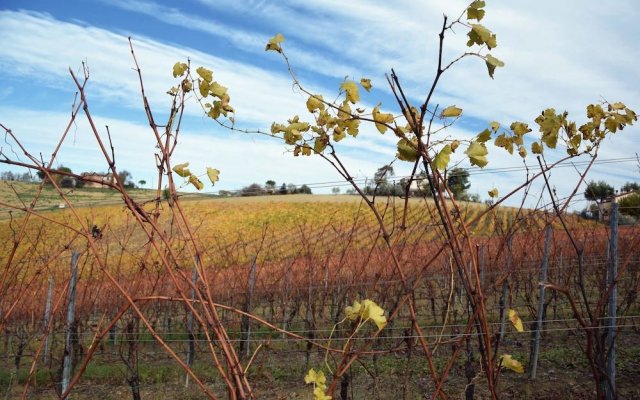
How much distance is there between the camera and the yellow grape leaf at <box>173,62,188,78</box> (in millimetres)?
1287

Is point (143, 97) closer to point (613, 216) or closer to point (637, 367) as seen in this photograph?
point (613, 216)

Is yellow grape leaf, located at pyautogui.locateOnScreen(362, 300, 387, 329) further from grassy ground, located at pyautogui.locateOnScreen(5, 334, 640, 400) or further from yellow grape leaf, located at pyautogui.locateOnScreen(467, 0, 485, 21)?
grassy ground, located at pyautogui.locateOnScreen(5, 334, 640, 400)

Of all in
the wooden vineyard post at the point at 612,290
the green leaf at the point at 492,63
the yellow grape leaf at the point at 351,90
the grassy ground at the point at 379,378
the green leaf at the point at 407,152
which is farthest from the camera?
the grassy ground at the point at 379,378

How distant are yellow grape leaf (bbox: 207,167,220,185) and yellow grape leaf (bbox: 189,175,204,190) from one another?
0.03m

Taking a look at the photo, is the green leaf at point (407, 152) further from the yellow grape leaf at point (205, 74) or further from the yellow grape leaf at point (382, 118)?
the yellow grape leaf at point (205, 74)

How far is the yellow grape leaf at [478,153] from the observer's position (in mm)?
1124

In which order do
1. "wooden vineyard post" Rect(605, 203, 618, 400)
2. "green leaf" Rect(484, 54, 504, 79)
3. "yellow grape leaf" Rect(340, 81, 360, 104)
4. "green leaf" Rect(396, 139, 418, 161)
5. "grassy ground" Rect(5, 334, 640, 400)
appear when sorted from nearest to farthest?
"green leaf" Rect(484, 54, 504, 79) → "green leaf" Rect(396, 139, 418, 161) → "yellow grape leaf" Rect(340, 81, 360, 104) → "wooden vineyard post" Rect(605, 203, 618, 400) → "grassy ground" Rect(5, 334, 640, 400)

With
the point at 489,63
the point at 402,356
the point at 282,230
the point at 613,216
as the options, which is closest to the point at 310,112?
the point at 489,63

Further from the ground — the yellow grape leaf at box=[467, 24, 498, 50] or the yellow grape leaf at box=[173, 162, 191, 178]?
the yellow grape leaf at box=[467, 24, 498, 50]

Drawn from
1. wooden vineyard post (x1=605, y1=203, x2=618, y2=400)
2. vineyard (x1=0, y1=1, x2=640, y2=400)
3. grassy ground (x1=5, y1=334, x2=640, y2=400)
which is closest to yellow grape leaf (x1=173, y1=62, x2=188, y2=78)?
vineyard (x1=0, y1=1, x2=640, y2=400)

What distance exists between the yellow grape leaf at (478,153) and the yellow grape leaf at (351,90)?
0.98ft

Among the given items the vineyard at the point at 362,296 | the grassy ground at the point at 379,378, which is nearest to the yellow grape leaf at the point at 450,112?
the vineyard at the point at 362,296

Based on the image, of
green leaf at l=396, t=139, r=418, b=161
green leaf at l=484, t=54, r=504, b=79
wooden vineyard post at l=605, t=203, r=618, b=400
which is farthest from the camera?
wooden vineyard post at l=605, t=203, r=618, b=400

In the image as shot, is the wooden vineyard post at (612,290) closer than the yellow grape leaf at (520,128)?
No
